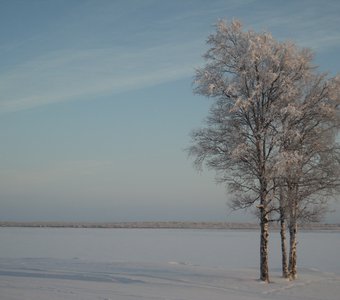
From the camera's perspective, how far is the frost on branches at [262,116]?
22.7 m

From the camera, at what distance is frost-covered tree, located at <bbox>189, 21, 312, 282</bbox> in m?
22.7

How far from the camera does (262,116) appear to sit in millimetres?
23078

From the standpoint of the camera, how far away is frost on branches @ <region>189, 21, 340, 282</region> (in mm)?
22656

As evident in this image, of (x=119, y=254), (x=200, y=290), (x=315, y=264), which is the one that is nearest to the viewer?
Result: (x=200, y=290)

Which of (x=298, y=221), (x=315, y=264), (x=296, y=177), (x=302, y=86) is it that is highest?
(x=302, y=86)

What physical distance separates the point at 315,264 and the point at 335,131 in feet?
37.9

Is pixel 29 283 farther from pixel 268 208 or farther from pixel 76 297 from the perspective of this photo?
pixel 268 208

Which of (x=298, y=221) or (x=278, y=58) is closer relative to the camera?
(x=278, y=58)

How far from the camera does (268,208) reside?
23172 millimetres

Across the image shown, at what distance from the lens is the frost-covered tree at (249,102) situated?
22.7m

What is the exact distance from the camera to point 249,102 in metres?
22.5

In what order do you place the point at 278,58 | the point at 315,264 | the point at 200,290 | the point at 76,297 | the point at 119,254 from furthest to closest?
the point at 119,254
the point at 315,264
the point at 278,58
the point at 200,290
the point at 76,297

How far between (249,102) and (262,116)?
108 cm

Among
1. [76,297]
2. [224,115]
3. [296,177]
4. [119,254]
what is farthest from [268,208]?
[119,254]
